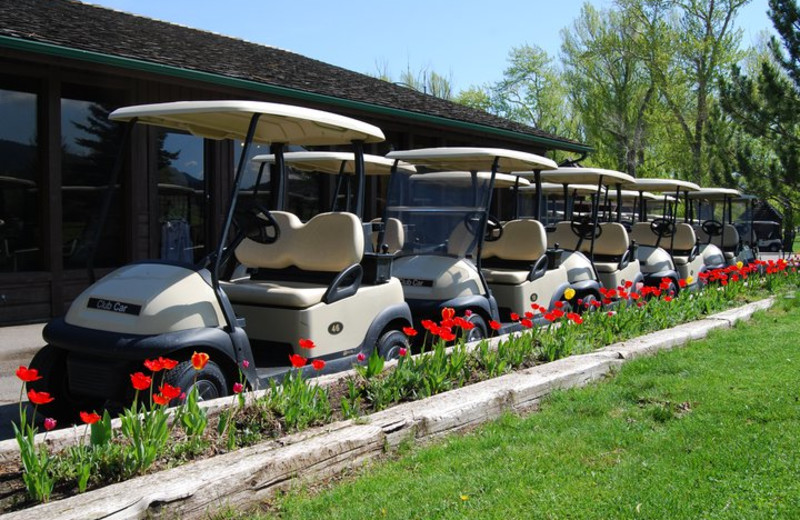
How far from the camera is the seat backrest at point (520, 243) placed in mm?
7016

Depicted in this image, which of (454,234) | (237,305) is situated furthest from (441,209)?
(237,305)

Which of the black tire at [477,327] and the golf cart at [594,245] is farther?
the golf cart at [594,245]

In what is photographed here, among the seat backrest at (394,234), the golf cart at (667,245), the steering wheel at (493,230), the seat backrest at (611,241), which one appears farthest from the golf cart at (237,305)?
the golf cart at (667,245)

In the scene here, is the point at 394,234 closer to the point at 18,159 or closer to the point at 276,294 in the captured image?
the point at 276,294

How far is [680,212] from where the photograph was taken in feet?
69.4

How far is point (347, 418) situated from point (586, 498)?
117cm

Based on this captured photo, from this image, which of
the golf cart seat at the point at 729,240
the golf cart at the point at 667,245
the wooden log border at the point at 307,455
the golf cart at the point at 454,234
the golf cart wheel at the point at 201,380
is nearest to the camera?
the wooden log border at the point at 307,455

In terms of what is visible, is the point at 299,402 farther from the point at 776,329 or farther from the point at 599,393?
the point at 776,329

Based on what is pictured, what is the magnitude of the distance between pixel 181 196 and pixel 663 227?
20.8ft

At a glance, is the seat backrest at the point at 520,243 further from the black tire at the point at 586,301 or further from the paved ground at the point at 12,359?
the paved ground at the point at 12,359

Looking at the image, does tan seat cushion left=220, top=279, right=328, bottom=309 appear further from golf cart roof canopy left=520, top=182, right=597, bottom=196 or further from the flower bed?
golf cart roof canopy left=520, top=182, right=597, bottom=196

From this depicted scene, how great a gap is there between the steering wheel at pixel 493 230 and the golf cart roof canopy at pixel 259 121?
2.25m

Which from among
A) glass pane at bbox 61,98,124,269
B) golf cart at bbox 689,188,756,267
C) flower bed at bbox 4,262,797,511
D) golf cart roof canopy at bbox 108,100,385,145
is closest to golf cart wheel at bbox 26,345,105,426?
flower bed at bbox 4,262,797,511

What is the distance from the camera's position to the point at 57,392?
13.2ft
